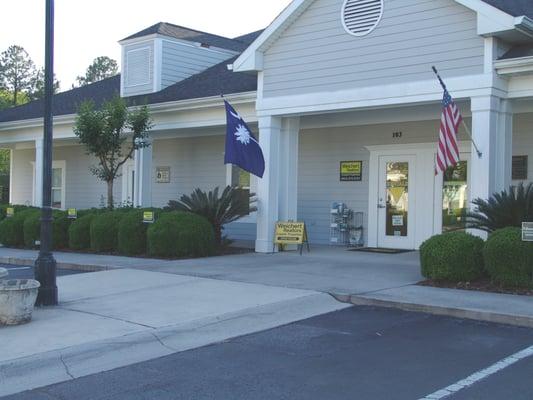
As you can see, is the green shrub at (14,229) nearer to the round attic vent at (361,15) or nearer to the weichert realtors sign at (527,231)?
the round attic vent at (361,15)

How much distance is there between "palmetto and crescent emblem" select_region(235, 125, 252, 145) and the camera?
14.1m

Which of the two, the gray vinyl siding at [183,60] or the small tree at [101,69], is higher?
the small tree at [101,69]

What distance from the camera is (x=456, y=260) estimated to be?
10.2 m

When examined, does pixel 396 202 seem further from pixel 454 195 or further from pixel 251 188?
pixel 251 188

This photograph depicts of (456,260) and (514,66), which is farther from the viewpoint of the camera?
(514,66)

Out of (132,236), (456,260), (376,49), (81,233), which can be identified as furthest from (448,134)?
(81,233)

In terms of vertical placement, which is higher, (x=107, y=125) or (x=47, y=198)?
(x=107, y=125)

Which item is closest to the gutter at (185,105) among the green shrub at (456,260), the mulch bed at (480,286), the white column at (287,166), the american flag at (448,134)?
the white column at (287,166)

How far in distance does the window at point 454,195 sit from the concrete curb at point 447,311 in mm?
6649

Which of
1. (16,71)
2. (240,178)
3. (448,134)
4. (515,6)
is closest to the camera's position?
(448,134)

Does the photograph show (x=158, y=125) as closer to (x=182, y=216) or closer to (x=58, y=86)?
(x=182, y=216)

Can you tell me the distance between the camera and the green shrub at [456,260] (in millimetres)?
10203

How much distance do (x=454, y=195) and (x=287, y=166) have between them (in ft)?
12.8

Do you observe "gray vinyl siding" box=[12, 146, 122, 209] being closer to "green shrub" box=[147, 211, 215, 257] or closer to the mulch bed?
"green shrub" box=[147, 211, 215, 257]
